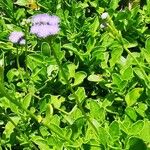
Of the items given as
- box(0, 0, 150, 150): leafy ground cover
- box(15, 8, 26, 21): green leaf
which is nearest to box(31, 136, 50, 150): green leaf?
box(0, 0, 150, 150): leafy ground cover

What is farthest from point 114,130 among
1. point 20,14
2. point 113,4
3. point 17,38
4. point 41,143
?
point 20,14

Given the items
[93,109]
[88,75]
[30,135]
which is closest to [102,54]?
[88,75]

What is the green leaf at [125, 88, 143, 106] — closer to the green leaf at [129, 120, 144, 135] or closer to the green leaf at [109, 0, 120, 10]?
the green leaf at [129, 120, 144, 135]

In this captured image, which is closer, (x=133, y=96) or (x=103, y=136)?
(x=103, y=136)

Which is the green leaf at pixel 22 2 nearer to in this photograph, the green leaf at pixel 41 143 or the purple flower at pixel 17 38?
the purple flower at pixel 17 38

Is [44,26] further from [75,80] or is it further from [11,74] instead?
[11,74]

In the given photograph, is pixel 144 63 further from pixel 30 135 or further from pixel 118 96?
pixel 30 135

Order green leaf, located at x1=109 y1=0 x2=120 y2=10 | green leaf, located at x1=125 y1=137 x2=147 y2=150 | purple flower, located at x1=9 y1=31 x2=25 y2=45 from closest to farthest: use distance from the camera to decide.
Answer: green leaf, located at x1=125 y1=137 x2=147 y2=150, purple flower, located at x1=9 y1=31 x2=25 y2=45, green leaf, located at x1=109 y1=0 x2=120 y2=10
